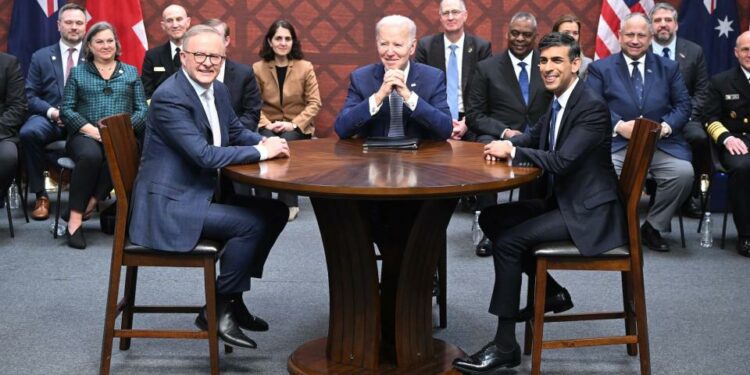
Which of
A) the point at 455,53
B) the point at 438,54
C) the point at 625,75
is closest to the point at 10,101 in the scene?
the point at 438,54

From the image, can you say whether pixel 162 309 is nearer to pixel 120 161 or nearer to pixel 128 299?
pixel 128 299

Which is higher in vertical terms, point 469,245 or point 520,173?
point 520,173

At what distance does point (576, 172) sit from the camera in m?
3.87

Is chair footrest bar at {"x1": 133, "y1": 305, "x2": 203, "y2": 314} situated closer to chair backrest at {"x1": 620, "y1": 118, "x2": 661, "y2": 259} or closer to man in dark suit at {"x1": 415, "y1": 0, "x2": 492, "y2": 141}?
chair backrest at {"x1": 620, "y1": 118, "x2": 661, "y2": 259}

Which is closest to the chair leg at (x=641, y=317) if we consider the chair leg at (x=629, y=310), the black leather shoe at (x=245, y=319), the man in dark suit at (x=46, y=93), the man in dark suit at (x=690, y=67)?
the chair leg at (x=629, y=310)

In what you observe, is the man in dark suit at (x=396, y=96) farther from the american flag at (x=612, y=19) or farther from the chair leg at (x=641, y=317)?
the american flag at (x=612, y=19)

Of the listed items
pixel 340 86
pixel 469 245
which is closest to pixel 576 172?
pixel 469 245

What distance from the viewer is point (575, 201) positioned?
12.6ft

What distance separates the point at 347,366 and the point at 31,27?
5.06 metres

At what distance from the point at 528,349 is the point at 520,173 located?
3.15 ft

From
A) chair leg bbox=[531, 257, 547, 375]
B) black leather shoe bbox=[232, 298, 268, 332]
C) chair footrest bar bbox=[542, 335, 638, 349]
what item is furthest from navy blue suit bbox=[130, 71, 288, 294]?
chair footrest bar bbox=[542, 335, 638, 349]

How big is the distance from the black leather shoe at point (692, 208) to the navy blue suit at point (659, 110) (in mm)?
914

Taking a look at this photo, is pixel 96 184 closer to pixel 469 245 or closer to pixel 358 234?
pixel 469 245

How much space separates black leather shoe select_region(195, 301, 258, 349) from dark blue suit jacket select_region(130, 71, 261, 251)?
32cm
